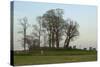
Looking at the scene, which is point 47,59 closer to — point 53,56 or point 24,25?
point 53,56

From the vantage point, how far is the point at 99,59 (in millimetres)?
2910

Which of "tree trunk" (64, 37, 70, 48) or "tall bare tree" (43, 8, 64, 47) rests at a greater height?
"tall bare tree" (43, 8, 64, 47)

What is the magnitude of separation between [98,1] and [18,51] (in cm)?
143

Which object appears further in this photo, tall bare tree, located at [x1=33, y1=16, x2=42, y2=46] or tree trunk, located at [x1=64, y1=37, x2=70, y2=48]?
tree trunk, located at [x1=64, y1=37, x2=70, y2=48]

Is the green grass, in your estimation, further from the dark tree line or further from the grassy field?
the dark tree line

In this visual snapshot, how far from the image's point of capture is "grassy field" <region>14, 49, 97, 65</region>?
2.49 metres

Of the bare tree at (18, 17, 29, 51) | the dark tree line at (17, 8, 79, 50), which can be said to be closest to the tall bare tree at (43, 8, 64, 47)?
the dark tree line at (17, 8, 79, 50)

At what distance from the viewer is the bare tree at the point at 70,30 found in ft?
8.86

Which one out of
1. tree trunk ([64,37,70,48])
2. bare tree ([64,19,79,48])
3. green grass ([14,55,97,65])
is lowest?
green grass ([14,55,97,65])

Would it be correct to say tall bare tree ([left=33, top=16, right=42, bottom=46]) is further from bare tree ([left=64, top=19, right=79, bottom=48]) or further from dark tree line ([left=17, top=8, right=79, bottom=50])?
bare tree ([left=64, top=19, right=79, bottom=48])

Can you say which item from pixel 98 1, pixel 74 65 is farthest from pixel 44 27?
pixel 98 1

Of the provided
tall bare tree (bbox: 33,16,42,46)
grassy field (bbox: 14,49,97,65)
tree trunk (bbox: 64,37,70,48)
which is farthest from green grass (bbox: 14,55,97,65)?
tall bare tree (bbox: 33,16,42,46)

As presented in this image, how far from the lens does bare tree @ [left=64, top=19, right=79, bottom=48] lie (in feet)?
8.86
